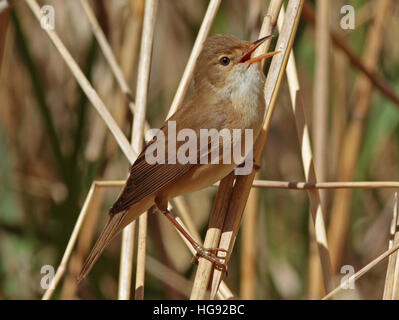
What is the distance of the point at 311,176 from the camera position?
2385 millimetres

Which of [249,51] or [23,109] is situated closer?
[249,51]

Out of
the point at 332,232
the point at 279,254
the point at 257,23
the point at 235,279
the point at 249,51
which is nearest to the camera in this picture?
the point at 249,51

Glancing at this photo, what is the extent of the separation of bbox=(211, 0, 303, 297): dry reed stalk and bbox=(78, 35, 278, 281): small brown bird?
59 mm

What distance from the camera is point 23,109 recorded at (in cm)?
387

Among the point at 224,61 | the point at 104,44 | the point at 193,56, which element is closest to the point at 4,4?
the point at 104,44

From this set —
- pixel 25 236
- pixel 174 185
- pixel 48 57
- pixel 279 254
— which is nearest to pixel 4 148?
pixel 25 236

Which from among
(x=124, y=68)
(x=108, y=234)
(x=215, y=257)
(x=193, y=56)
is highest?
(x=124, y=68)

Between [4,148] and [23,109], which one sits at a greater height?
[23,109]

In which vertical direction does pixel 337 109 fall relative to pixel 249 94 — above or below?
above

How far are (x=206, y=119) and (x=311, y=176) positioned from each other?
48cm

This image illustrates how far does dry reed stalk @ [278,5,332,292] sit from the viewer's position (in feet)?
7.39

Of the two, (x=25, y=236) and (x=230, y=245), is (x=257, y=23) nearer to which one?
(x=230, y=245)

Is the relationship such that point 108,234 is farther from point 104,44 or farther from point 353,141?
point 353,141

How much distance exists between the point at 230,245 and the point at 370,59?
1.70 meters
